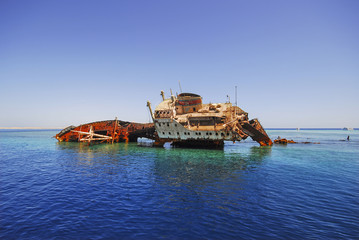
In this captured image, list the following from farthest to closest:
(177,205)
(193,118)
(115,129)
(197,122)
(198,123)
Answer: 1. (115,129)
2. (197,122)
3. (193,118)
4. (198,123)
5. (177,205)

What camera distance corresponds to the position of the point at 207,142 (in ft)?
134

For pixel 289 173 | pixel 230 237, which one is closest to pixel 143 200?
pixel 230 237

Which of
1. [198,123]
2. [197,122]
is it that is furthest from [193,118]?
[198,123]

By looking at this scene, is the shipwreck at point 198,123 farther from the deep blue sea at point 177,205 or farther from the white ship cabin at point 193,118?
Result: the deep blue sea at point 177,205

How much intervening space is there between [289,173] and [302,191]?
6.74 meters

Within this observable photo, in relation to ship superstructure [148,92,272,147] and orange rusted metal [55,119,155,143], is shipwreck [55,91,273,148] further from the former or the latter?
orange rusted metal [55,119,155,143]

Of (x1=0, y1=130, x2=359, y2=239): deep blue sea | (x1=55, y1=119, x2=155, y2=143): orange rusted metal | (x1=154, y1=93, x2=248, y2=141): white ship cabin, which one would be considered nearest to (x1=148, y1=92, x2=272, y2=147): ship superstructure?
(x1=154, y1=93, x2=248, y2=141): white ship cabin

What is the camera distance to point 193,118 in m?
40.0

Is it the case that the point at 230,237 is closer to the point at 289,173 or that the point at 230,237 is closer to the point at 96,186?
the point at 96,186

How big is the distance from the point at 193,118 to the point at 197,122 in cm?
129

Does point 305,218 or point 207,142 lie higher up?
point 207,142

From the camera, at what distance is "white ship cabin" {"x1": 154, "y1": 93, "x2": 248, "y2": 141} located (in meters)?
37.9

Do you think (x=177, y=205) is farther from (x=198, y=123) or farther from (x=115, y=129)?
(x=115, y=129)

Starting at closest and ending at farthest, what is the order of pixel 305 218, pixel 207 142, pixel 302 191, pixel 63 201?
pixel 305 218, pixel 63 201, pixel 302 191, pixel 207 142
